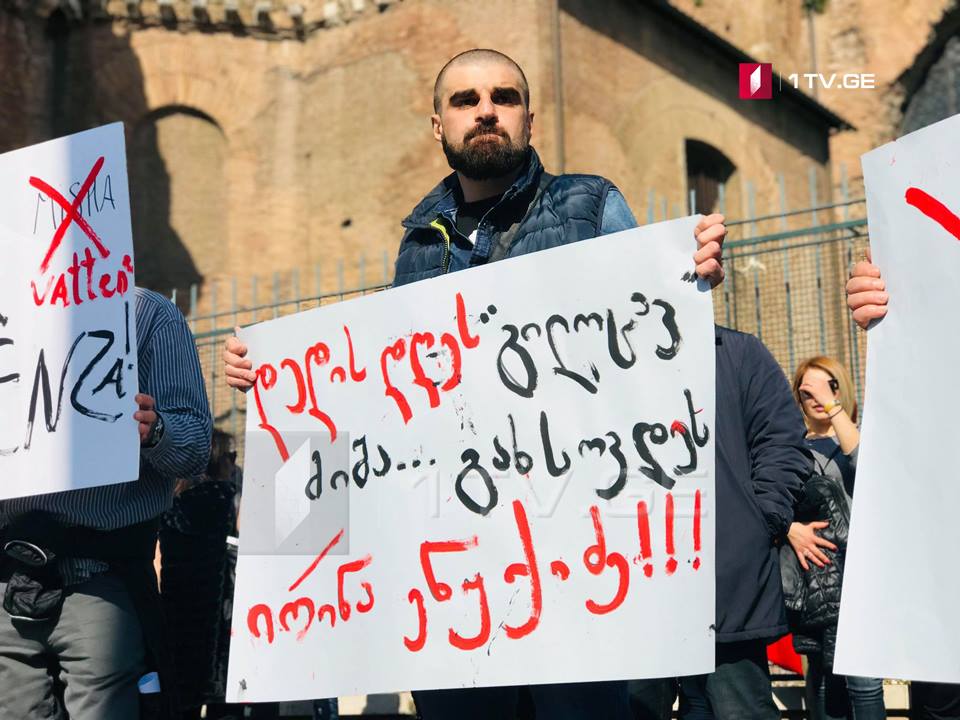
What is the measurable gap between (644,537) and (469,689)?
58 centimetres

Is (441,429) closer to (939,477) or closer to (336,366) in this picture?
(336,366)

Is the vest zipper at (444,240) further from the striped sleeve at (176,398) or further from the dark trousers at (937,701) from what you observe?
the dark trousers at (937,701)

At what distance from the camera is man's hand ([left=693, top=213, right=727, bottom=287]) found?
8.42 feet

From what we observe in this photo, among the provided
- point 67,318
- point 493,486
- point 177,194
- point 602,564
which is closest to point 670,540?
point 602,564

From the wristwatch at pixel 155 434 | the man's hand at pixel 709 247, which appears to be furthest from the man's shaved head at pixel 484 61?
the wristwatch at pixel 155 434

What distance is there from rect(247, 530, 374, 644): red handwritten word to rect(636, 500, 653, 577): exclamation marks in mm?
684

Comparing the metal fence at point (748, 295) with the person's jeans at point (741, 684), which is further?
the metal fence at point (748, 295)

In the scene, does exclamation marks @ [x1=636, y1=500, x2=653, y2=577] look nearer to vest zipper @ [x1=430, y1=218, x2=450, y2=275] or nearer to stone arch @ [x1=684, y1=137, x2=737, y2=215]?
vest zipper @ [x1=430, y1=218, x2=450, y2=275]

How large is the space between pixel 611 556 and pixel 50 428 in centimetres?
→ 145

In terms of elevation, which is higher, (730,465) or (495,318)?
(495,318)

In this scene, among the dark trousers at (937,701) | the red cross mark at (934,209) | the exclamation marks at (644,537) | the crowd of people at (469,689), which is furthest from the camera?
the crowd of people at (469,689)

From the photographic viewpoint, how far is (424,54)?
47.6 ft

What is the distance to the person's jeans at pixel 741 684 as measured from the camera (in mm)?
3168

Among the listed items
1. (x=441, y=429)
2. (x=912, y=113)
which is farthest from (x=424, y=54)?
(x=441, y=429)
